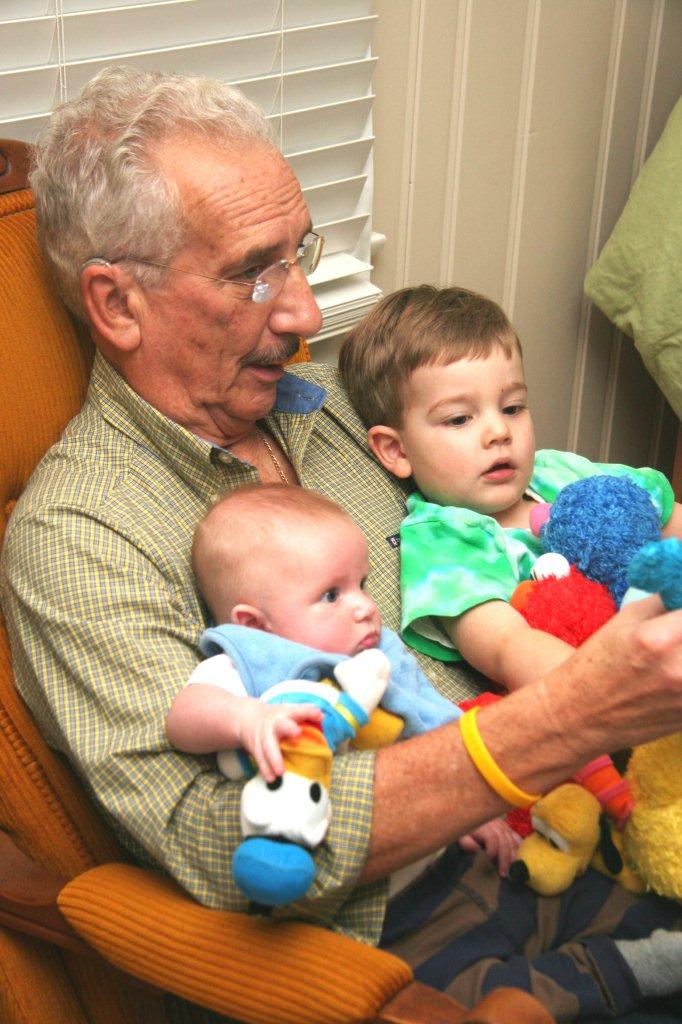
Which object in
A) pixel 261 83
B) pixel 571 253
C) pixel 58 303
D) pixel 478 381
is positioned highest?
pixel 261 83

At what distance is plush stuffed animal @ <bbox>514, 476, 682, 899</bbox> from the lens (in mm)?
1139

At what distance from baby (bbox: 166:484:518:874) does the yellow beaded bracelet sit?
0.11m

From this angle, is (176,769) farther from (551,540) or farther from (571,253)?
(571,253)

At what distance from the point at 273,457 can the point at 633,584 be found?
2.22ft

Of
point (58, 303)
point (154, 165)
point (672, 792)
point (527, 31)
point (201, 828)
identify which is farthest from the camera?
point (527, 31)

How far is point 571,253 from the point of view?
285 centimetres

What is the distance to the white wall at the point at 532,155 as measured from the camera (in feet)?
7.77

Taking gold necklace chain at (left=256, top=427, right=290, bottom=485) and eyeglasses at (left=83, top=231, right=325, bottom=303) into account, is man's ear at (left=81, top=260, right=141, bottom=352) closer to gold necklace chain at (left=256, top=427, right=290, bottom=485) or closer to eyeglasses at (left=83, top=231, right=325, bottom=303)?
eyeglasses at (left=83, top=231, right=325, bottom=303)

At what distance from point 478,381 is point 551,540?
247 mm

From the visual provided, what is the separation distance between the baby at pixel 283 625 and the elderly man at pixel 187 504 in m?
0.06

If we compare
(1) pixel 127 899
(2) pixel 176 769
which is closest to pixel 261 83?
(2) pixel 176 769

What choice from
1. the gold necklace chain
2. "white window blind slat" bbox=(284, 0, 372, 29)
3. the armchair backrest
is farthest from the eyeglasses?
"white window blind slat" bbox=(284, 0, 372, 29)

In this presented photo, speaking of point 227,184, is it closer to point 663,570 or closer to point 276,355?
point 276,355

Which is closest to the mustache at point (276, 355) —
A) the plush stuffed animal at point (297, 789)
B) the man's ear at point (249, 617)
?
the man's ear at point (249, 617)
